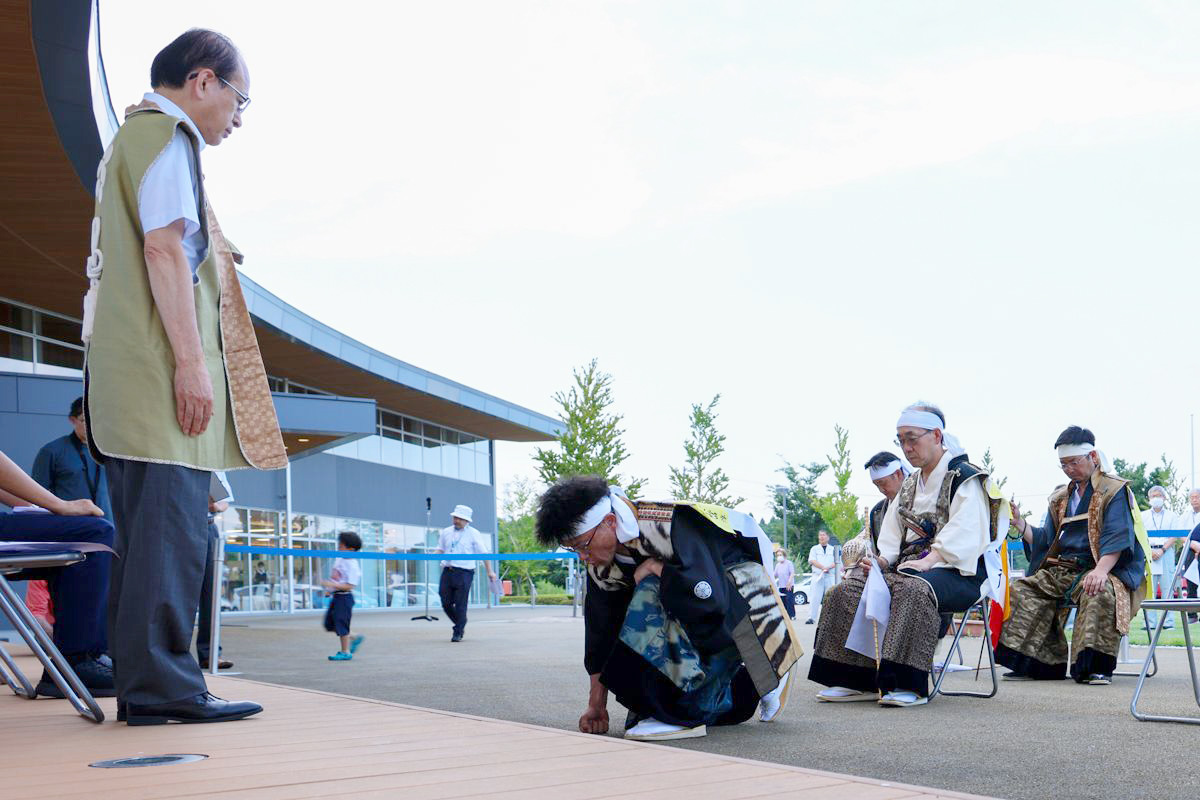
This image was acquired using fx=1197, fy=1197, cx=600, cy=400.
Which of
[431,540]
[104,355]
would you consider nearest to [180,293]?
[104,355]

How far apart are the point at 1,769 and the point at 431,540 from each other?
116ft

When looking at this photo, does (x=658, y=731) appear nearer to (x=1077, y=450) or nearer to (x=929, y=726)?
(x=929, y=726)

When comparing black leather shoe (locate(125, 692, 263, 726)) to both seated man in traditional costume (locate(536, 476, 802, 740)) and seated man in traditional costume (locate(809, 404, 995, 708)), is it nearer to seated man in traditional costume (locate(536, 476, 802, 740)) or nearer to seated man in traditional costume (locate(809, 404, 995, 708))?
seated man in traditional costume (locate(536, 476, 802, 740))

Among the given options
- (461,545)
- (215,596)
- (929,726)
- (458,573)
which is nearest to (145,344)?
(929,726)

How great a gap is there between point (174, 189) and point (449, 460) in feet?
118

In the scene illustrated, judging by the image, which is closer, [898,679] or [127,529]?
[127,529]

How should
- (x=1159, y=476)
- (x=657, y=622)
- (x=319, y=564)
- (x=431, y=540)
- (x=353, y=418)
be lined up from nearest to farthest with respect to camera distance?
(x=657, y=622)
(x=353, y=418)
(x=319, y=564)
(x=431, y=540)
(x=1159, y=476)

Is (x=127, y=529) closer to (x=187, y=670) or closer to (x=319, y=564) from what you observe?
(x=187, y=670)

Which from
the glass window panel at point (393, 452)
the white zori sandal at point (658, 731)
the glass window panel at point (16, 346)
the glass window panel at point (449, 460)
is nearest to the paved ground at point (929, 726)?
the white zori sandal at point (658, 731)

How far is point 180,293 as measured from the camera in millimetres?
3668

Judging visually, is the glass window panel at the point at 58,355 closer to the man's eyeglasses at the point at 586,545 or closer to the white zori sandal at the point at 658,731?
the man's eyeglasses at the point at 586,545

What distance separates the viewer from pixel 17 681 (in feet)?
16.5

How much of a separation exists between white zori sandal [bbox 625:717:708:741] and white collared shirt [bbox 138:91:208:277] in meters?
2.30

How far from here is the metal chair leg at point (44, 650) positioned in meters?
3.71
